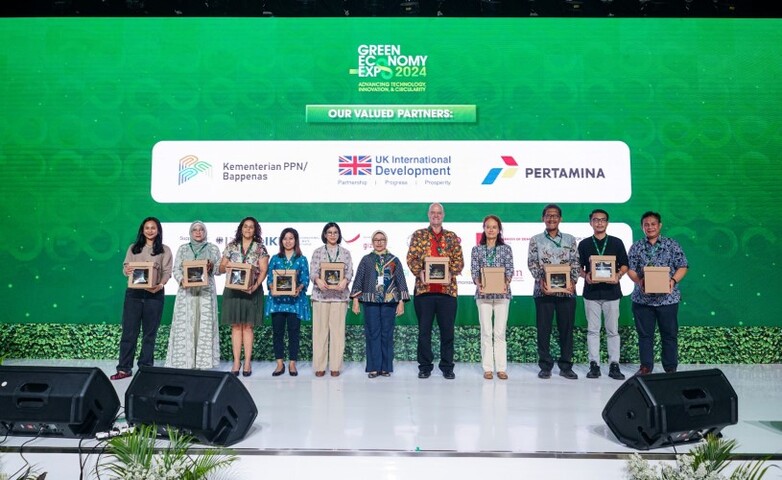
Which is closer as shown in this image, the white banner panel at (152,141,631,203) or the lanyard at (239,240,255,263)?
the lanyard at (239,240,255,263)

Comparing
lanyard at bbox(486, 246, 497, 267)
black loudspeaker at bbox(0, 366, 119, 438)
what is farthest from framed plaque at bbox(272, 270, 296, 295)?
black loudspeaker at bbox(0, 366, 119, 438)

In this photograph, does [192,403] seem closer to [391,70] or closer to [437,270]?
[437,270]

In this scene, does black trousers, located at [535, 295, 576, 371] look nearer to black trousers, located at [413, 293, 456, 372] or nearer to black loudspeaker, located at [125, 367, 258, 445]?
black trousers, located at [413, 293, 456, 372]

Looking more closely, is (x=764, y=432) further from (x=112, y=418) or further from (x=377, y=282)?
(x=112, y=418)

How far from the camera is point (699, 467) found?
223 centimetres

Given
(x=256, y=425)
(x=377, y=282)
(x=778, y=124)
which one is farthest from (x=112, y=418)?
(x=778, y=124)

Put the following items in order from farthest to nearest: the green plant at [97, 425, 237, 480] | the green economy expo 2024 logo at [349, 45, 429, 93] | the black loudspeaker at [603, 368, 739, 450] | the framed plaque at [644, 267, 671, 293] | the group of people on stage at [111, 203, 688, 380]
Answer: the green economy expo 2024 logo at [349, 45, 429, 93] → the group of people on stage at [111, 203, 688, 380] → the framed plaque at [644, 267, 671, 293] → the black loudspeaker at [603, 368, 739, 450] → the green plant at [97, 425, 237, 480]

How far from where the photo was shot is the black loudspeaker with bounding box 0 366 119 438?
Result: 269cm

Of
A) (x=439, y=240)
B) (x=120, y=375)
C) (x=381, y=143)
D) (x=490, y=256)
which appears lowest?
(x=120, y=375)

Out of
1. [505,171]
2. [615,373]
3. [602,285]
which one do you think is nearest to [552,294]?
[602,285]

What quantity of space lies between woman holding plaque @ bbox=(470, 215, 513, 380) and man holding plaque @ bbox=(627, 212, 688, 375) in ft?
3.69

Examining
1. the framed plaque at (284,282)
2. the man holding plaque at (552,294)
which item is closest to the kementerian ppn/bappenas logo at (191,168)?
the framed plaque at (284,282)

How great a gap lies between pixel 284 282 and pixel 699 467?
3.38 metres
